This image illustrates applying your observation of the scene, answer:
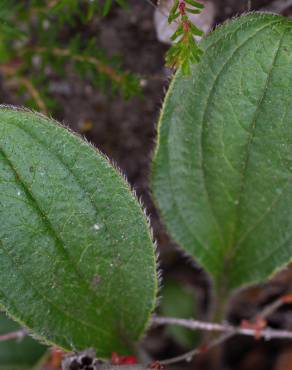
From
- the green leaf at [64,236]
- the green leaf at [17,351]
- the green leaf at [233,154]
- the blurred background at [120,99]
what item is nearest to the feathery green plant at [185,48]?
the green leaf at [233,154]

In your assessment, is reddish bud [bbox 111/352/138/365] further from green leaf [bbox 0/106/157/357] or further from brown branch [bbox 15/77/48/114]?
brown branch [bbox 15/77/48/114]

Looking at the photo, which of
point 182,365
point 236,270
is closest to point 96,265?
point 236,270

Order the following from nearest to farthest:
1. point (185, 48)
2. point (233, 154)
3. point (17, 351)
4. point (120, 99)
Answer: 1. point (185, 48)
2. point (233, 154)
3. point (17, 351)
4. point (120, 99)

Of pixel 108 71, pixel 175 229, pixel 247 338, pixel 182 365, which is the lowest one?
pixel 182 365

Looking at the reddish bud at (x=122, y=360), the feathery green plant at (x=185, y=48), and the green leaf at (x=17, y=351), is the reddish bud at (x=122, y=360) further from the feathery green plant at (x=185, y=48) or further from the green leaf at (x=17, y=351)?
the feathery green plant at (x=185, y=48)

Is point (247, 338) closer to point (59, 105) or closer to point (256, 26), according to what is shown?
point (59, 105)

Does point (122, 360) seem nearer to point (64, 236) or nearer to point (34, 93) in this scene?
point (64, 236)

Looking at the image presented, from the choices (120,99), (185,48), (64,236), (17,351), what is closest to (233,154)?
(185,48)

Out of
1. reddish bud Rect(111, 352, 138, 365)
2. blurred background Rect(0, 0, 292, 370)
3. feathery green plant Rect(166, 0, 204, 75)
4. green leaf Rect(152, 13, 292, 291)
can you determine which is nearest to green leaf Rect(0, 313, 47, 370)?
blurred background Rect(0, 0, 292, 370)
